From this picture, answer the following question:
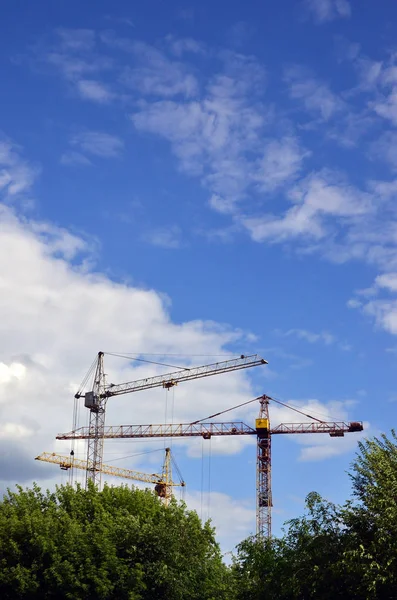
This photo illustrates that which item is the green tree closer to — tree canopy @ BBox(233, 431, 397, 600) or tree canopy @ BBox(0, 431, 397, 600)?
tree canopy @ BBox(0, 431, 397, 600)

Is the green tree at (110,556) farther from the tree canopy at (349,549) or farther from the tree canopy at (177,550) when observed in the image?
the tree canopy at (349,549)

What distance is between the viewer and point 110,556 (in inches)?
1784

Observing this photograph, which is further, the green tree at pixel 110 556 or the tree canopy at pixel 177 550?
the green tree at pixel 110 556

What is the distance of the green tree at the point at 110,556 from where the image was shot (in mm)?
44719

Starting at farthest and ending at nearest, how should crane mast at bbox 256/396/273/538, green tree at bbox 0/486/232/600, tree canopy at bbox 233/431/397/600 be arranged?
crane mast at bbox 256/396/273/538 → green tree at bbox 0/486/232/600 → tree canopy at bbox 233/431/397/600

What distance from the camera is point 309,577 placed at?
105 ft

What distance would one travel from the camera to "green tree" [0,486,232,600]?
Answer: 44.7 m

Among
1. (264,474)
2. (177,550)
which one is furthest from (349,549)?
(264,474)

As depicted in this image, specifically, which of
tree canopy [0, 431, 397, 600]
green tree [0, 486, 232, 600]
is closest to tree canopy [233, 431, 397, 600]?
tree canopy [0, 431, 397, 600]

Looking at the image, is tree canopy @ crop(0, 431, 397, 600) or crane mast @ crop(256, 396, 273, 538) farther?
crane mast @ crop(256, 396, 273, 538)

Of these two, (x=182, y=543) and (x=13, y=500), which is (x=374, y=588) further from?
(x=13, y=500)

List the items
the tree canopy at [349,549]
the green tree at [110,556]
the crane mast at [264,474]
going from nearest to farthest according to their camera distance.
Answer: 1. the tree canopy at [349,549]
2. the green tree at [110,556]
3. the crane mast at [264,474]

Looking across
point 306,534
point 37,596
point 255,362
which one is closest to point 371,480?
point 306,534

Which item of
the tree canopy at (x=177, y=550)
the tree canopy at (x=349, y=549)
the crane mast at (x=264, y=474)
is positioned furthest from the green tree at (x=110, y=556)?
the crane mast at (x=264, y=474)
